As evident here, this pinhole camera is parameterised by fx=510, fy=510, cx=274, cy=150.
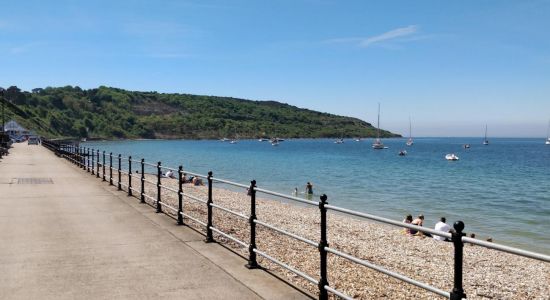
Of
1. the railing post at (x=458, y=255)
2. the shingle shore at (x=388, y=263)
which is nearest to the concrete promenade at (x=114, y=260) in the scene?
Result: the shingle shore at (x=388, y=263)

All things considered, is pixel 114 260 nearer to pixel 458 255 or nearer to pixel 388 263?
pixel 458 255

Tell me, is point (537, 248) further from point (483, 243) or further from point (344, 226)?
point (483, 243)

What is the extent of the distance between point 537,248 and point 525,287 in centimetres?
994

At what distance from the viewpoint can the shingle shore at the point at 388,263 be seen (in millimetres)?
9383

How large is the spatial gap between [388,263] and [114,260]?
7177 mm

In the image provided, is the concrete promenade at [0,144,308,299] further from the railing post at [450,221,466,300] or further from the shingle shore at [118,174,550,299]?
the railing post at [450,221,466,300]

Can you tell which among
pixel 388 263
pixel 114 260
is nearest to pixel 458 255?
pixel 114 260

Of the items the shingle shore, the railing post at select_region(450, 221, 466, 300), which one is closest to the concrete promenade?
the shingle shore

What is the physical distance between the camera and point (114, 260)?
7.88 m

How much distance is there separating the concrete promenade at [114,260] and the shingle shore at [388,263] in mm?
1338

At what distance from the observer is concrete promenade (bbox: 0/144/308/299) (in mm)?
6359

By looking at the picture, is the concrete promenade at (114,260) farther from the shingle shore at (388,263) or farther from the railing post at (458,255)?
the railing post at (458,255)

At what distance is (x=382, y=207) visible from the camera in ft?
107

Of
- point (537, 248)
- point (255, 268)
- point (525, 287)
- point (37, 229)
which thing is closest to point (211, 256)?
point (255, 268)
